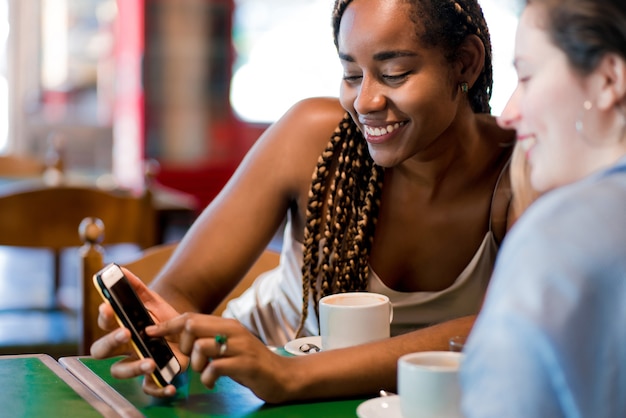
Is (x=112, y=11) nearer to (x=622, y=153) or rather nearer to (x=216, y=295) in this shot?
(x=216, y=295)

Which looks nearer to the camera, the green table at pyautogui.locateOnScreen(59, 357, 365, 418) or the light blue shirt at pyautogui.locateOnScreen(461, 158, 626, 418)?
the light blue shirt at pyautogui.locateOnScreen(461, 158, 626, 418)

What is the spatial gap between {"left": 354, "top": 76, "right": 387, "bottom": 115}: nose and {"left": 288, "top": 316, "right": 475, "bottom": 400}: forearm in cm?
43

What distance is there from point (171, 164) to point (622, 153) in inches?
272

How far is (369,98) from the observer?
168 cm

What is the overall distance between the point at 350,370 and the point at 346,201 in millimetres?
566

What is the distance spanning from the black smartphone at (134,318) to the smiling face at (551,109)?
1.99 ft

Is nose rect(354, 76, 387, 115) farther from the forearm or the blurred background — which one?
Result: the blurred background

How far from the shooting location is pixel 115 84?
25.7ft

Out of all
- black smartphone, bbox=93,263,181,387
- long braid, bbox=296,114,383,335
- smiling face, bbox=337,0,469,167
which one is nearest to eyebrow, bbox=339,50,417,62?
smiling face, bbox=337,0,469,167

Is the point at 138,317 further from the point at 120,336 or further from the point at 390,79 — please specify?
the point at 390,79

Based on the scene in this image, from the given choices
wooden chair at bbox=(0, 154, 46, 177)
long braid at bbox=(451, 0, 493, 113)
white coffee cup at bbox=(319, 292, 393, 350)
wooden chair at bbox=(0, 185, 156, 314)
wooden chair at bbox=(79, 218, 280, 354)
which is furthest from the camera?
wooden chair at bbox=(0, 154, 46, 177)

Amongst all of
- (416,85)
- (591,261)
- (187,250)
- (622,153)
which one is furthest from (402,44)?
(591,261)

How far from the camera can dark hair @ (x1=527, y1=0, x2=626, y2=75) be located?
900mm

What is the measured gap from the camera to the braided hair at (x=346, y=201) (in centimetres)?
182
